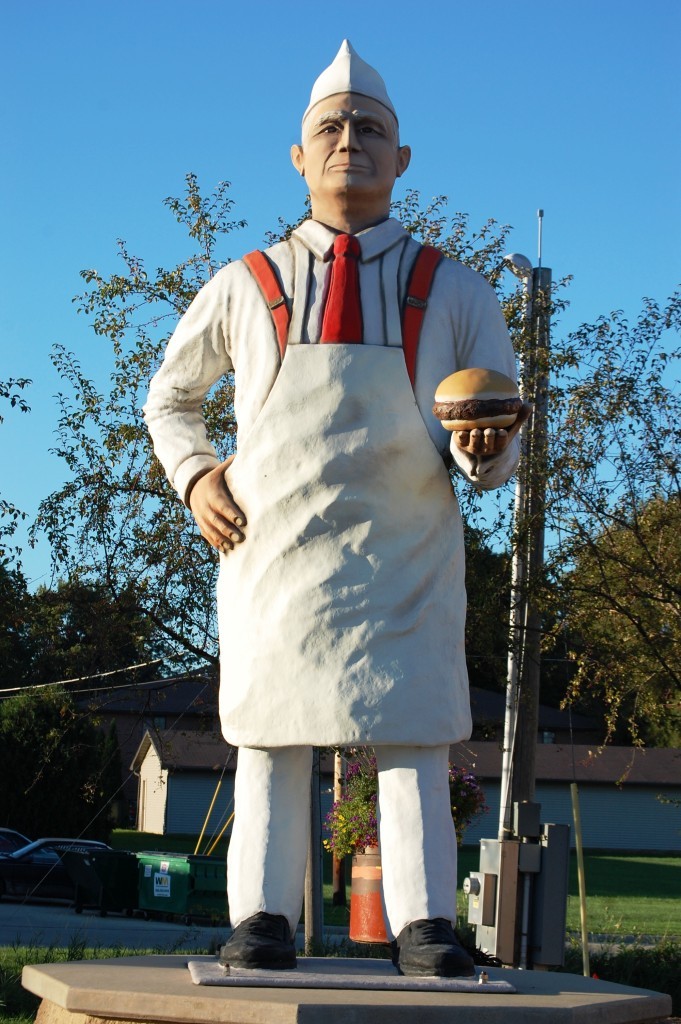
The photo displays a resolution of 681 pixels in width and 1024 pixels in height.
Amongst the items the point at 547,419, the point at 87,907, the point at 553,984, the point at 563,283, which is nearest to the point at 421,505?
the point at 553,984

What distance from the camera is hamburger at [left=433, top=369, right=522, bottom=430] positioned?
3.58 m

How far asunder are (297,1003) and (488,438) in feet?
5.01

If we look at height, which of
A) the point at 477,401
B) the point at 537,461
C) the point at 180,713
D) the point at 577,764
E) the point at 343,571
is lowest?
the point at 343,571

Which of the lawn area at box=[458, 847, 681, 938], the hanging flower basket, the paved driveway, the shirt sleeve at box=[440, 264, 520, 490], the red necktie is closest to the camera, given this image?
the red necktie

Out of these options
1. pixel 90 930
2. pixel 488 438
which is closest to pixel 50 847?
pixel 90 930

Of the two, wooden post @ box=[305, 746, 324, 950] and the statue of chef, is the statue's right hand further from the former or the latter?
wooden post @ box=[305, 746, 324, 950]

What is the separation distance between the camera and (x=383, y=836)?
12.5ft

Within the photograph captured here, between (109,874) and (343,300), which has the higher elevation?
(343,300)

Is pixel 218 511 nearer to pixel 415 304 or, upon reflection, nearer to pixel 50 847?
pixel 415 304

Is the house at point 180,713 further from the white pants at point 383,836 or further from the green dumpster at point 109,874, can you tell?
the white pants at point 383,836

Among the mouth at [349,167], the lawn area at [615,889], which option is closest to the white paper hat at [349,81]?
the mouth at [349,167]

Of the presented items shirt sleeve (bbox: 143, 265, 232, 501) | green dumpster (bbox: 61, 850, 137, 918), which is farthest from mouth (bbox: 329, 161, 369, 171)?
green dumpster (bbox: 61, 850, 137, 918)

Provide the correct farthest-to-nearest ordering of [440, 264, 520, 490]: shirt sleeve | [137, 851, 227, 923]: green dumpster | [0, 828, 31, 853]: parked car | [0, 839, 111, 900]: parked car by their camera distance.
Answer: [0, 828, 31, 853]: parked car, [0, 839, 111, 900]: parked car, [137, 851, 227, 923]: green dumpster, [440, 264, 520, 490]: shirt sleeve

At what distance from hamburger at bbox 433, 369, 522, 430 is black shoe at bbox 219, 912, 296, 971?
1.46 metres
